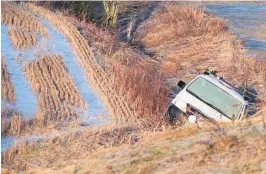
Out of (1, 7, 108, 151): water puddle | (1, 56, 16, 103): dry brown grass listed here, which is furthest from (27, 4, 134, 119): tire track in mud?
(1, 56, 16, 103): dry brown grass

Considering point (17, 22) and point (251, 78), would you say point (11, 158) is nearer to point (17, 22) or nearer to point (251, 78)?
point (251, 78)

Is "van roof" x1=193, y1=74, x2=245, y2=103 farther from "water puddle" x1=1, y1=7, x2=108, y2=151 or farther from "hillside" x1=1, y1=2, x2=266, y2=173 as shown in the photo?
"water puddle" x1=1, y1=7, x2=108, y2=151

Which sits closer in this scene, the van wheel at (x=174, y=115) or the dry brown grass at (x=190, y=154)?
the dry brown grass at (x=190, y=154)

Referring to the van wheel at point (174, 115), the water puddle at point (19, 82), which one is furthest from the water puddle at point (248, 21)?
the van wheel at point (174, 115)

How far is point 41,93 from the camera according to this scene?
1511 cm

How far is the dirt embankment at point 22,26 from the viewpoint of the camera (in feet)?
64.2

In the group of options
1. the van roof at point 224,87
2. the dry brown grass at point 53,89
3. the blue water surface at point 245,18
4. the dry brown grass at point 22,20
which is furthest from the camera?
the blue water surface at point 245,18

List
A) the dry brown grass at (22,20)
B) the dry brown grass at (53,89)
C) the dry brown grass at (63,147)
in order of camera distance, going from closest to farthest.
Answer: the dry brown grass at (63,147), the dry brown grass at (53,89), the dry brown grass at (22,20)

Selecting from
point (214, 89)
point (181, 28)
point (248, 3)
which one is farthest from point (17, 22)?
point (248, 3)

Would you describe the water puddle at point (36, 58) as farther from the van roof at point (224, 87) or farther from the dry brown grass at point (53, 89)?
the van roof at point (224, 87)

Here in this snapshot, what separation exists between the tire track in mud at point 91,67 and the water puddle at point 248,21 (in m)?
6.11

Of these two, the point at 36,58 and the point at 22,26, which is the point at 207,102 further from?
the point at 22,26

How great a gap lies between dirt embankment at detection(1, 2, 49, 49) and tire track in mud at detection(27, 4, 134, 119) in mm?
669

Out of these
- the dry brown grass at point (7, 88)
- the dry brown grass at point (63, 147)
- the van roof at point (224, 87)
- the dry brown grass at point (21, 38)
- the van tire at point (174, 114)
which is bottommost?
the dry brown grass at point (63, 147)
